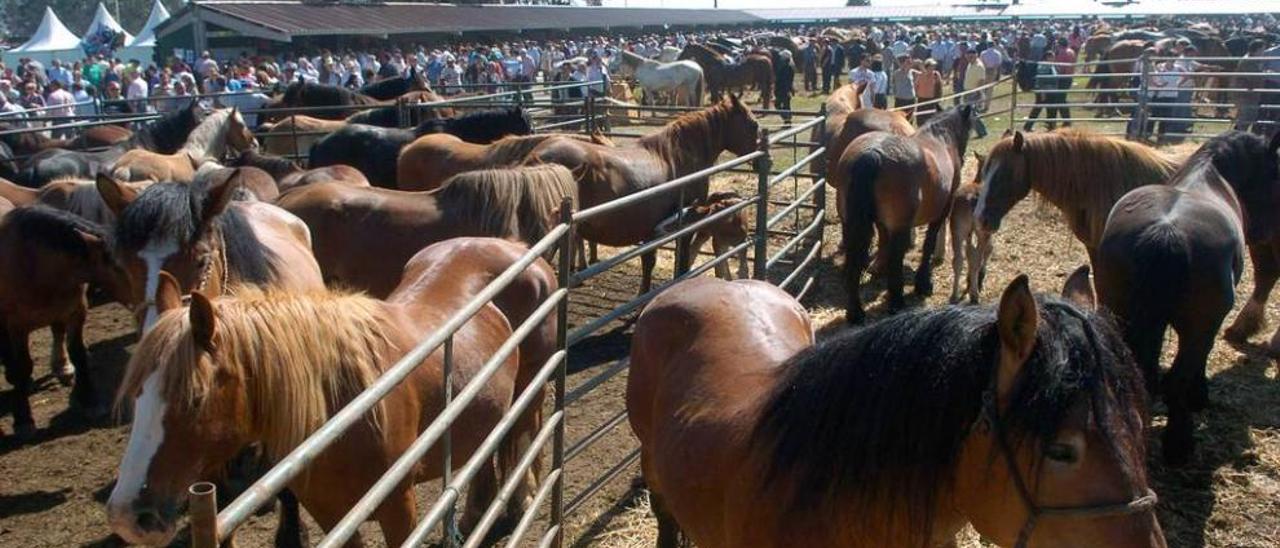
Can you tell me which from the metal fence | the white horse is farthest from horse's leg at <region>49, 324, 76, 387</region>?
the white horse

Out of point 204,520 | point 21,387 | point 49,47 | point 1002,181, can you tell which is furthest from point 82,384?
point 49,47

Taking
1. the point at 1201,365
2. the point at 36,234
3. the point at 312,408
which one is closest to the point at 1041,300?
the point at 312,408

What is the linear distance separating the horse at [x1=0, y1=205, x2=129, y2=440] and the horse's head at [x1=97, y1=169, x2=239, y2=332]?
1723 mm

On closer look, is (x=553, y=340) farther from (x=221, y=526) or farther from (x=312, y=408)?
(x=221, y=526)

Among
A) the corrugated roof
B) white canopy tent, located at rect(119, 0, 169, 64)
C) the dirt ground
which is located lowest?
the dirt ground

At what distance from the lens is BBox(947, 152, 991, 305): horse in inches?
289

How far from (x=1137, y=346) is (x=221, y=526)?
433cm

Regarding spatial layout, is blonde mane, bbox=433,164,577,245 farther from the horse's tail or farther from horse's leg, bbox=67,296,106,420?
the horse's tail

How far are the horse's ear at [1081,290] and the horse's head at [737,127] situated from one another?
6.86 m


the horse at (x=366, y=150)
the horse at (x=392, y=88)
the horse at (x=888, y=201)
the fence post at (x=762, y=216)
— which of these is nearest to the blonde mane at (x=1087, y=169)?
the horse at (x=888, y=201)

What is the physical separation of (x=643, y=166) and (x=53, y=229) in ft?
14.6

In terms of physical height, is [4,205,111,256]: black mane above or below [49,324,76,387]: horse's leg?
above

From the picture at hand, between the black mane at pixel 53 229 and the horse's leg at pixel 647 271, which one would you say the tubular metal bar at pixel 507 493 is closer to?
the black mane at pixel 53 229

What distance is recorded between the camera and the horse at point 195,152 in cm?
838
